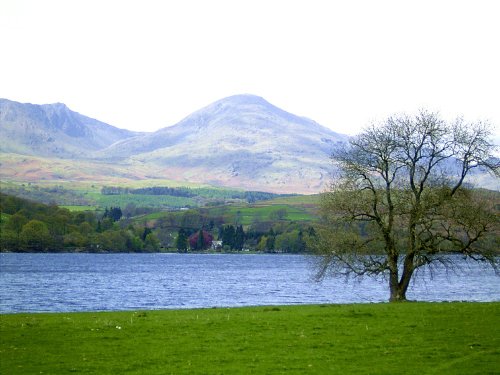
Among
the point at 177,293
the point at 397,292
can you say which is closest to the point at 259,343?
the point at 397,292

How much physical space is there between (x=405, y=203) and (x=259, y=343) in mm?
22346

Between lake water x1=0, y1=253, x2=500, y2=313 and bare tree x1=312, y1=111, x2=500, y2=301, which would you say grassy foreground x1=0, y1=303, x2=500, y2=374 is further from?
lake water x1=0, y1=253, x2=500, y2=313

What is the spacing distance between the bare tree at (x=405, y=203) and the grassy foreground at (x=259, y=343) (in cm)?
1006

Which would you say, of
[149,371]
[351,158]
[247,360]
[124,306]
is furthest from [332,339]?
[124,306]

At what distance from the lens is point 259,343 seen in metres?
25.4

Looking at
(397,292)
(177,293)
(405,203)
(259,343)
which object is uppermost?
(405,203)

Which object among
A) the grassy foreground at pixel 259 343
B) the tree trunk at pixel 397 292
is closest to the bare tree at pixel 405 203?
the tree trunk at pixel 397 292

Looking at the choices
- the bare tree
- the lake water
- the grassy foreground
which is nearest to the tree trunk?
the bare tree

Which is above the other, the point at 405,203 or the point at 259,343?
the point at 405,203

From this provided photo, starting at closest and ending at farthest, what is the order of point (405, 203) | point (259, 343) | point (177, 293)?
1. point (259, 343)
2. point (405, 203)
3. point (177, 293)

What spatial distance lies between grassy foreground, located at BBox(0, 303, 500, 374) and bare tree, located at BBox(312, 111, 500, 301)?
10063 millimetres

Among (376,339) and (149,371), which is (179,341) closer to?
(149,371)

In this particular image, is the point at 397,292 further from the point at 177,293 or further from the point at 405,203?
the point at 177,293

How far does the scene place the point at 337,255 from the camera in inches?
1769
